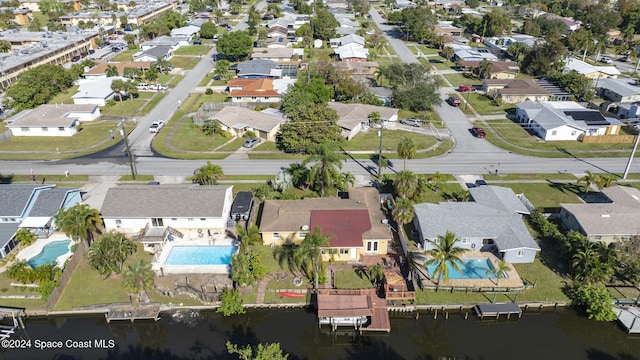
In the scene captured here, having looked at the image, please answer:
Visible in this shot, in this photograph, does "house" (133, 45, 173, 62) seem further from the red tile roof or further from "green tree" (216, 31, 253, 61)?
the red tile roof

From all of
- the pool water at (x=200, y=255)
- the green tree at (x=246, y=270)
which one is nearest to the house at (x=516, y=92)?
the pool water at (x=200, y=255)

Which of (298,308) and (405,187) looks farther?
(405,187)

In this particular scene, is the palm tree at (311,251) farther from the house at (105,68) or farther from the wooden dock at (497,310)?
the house at (105,68)

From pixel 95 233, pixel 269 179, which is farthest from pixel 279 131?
pixel 95 233

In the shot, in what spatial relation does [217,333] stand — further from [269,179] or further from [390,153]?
[390,153]

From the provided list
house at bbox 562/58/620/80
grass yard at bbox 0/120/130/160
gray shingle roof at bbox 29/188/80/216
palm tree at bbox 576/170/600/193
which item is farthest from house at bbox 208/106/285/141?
house at bbox 562/58/620/80

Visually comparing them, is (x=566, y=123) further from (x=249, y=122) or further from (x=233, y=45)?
(x=233, y=45)
